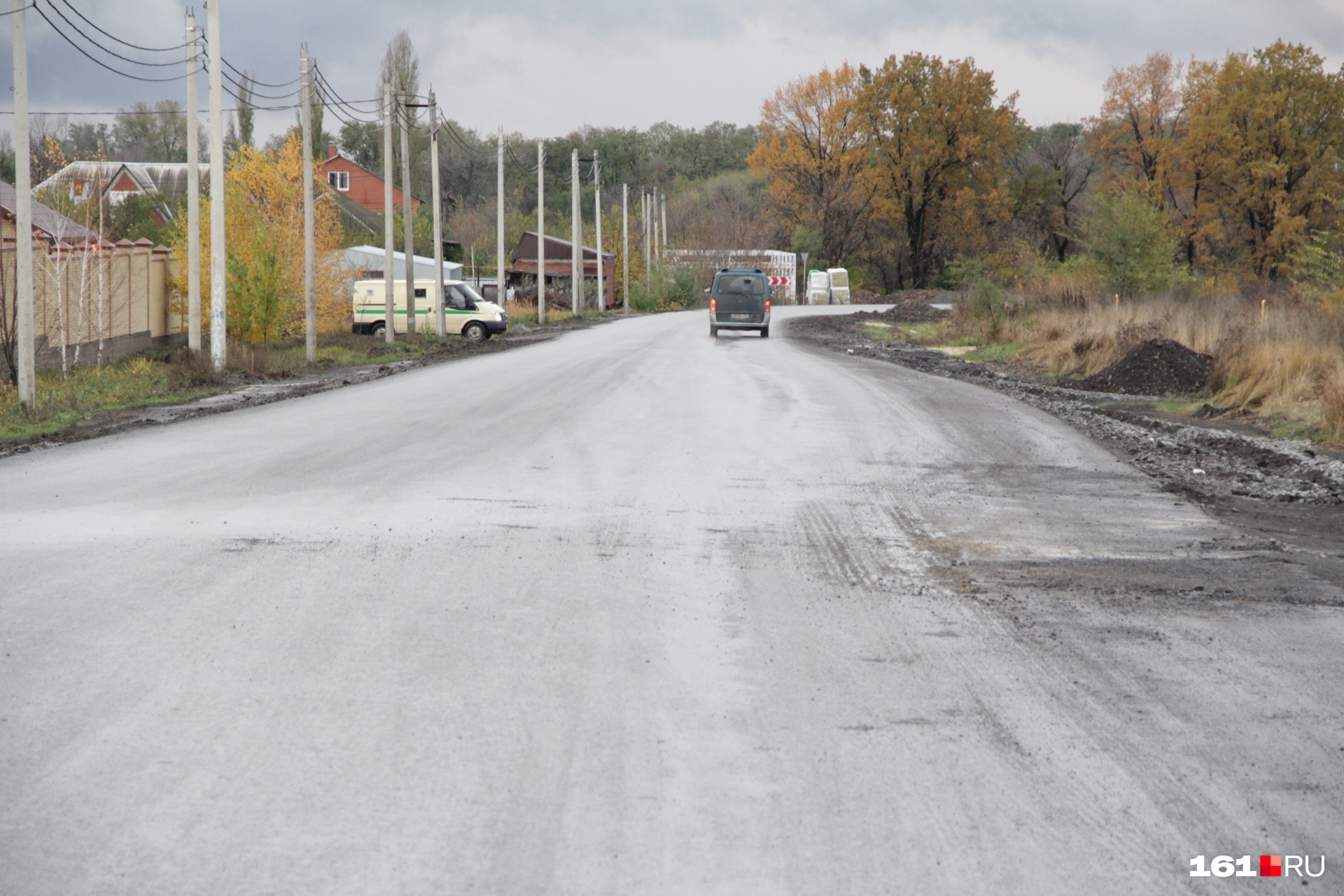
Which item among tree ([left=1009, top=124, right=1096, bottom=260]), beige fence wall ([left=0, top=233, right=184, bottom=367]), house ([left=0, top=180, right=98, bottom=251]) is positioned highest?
tree ([left=1009, top=124, right=1096, bottom=260])

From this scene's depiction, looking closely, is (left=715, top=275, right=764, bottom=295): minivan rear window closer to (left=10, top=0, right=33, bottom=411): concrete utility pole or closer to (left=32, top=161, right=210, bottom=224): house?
(left=32, top=161, right=210, bottom=224): house

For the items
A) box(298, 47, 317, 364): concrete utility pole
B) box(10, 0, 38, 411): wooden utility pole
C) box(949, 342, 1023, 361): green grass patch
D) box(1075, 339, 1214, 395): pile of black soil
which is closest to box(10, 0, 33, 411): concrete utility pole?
box(10, 0, 38, 411): wooden utility pole

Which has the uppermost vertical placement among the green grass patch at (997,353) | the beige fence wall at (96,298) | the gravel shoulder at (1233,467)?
the beige fence wall at (96,298)

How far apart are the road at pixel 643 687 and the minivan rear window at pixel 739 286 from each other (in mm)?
25608

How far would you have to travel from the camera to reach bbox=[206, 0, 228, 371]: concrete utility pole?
22.5m

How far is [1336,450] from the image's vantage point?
12750 mm

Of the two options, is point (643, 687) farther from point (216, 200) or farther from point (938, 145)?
point (938, 145)

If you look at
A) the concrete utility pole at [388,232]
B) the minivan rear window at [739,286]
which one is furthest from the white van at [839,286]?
the concrete utility pole at [388,232]

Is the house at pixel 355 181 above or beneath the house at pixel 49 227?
above

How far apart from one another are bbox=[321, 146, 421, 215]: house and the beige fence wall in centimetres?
5916

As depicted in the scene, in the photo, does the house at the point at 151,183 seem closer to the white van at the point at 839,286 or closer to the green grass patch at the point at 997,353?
the green grass patch at the point at 997,353

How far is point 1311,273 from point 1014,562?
69.3 ft

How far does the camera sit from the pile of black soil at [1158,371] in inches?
777

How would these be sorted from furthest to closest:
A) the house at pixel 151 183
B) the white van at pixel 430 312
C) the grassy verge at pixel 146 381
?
1. the house at pixel 151 183
2. the white van at pixel 430 312
3. the grassy verge at pixel 146 381
